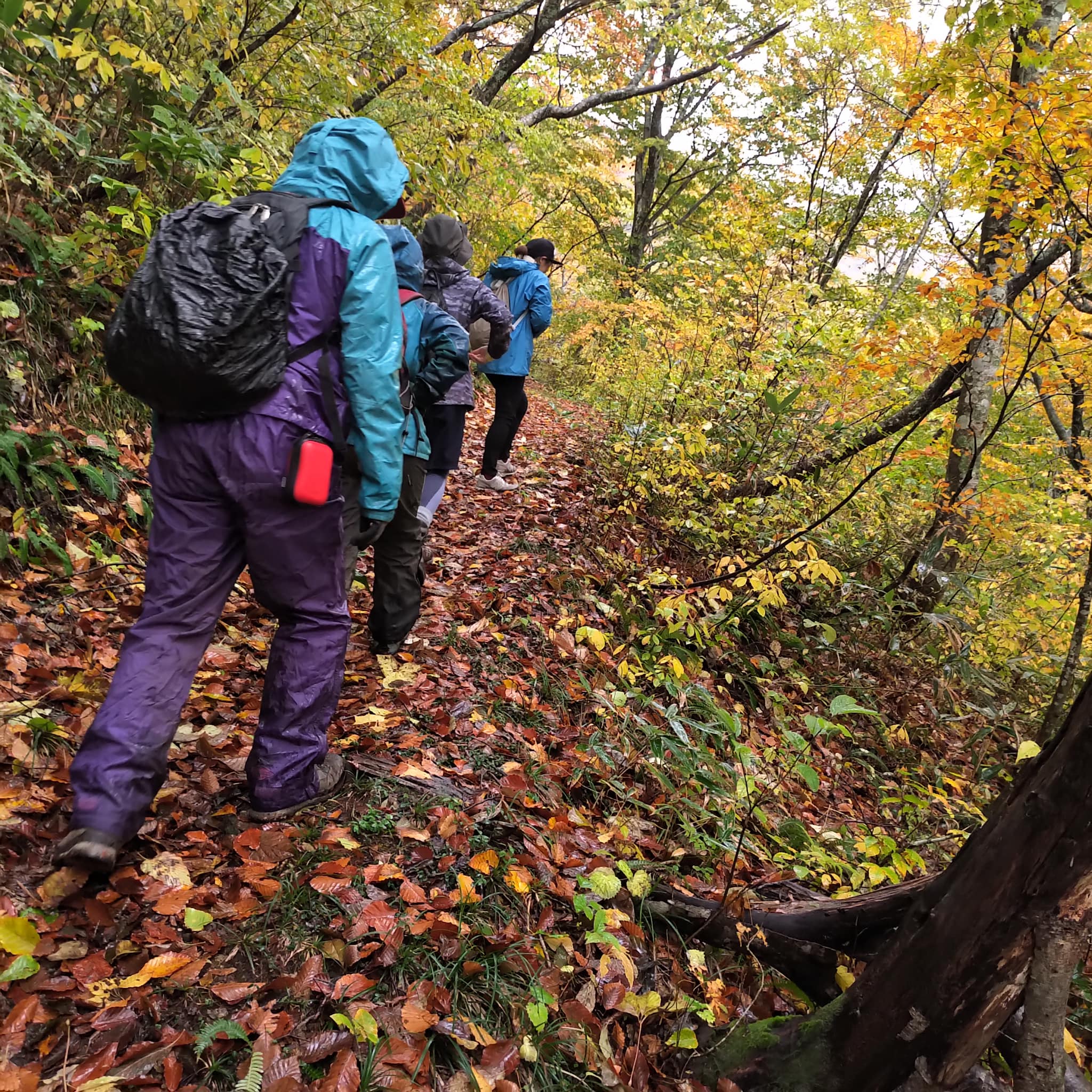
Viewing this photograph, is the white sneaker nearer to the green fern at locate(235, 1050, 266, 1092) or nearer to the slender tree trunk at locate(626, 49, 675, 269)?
the green fern at locate(235, 1050, 266, 1092)

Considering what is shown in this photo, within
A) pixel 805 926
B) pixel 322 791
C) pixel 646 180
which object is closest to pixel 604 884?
pixel 805 926

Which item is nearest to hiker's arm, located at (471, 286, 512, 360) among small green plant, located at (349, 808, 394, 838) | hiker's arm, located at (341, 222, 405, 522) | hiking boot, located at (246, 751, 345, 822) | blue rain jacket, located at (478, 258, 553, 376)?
blue rain jacket, located at (478, 258, 553, 376)

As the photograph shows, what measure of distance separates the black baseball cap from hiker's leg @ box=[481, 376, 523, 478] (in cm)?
126

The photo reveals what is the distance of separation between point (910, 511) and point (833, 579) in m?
4.04

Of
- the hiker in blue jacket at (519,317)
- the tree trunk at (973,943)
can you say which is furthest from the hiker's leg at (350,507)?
the hiker in blue jacket at (519,317)

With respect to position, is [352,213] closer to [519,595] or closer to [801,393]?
[519,595]

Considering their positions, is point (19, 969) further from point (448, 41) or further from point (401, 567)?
point (448, 41)

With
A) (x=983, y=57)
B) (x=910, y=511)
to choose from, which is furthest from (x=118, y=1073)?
(x=983, y=57)

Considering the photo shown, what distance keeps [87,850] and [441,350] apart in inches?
104

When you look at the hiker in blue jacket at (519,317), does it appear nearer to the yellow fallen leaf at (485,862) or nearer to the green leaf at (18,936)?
the yellow fallen leaf at (485,862)

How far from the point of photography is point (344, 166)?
2.34 m

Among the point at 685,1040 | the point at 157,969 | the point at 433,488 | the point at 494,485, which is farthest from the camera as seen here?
the point at 494,485

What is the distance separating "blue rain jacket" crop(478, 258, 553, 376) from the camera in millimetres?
6207

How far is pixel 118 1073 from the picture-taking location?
1.54 meters
